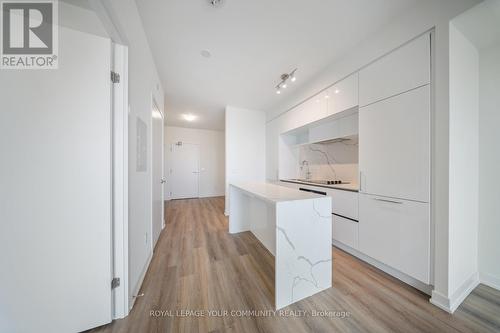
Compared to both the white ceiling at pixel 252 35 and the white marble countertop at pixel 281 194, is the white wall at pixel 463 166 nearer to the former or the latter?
the white ceiling at pixel 252 35

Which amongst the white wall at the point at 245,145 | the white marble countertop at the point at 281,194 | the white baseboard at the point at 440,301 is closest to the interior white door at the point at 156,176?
the white marble countertop at the point at 281,194

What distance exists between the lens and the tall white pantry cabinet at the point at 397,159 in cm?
135

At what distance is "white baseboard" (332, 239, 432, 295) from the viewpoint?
4.54 ft

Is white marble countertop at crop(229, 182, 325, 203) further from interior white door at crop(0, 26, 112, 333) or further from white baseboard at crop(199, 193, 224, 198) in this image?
white baseboard at crop(199, 193, 224, 198)

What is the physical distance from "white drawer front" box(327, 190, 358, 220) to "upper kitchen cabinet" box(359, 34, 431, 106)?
1.08 metres

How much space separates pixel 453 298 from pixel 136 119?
301 cm

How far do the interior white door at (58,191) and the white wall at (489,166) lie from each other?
3.15 meters

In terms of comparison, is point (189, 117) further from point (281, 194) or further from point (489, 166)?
point (489, 166)

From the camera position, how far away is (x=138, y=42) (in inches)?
58.6

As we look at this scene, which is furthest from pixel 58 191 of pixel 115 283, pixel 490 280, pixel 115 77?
Answer: pixel 490 280

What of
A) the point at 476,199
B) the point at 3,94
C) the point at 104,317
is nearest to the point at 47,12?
the point at 3,94

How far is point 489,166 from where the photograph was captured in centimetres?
144

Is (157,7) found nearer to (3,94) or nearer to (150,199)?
(3,94)

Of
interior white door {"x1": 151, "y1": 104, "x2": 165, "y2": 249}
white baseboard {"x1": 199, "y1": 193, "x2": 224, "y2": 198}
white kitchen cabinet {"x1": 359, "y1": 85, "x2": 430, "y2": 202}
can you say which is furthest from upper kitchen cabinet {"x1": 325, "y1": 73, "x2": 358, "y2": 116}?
white baseboard {"x1": 199, "y1": 193, "x2": 224, "y2": 198}
